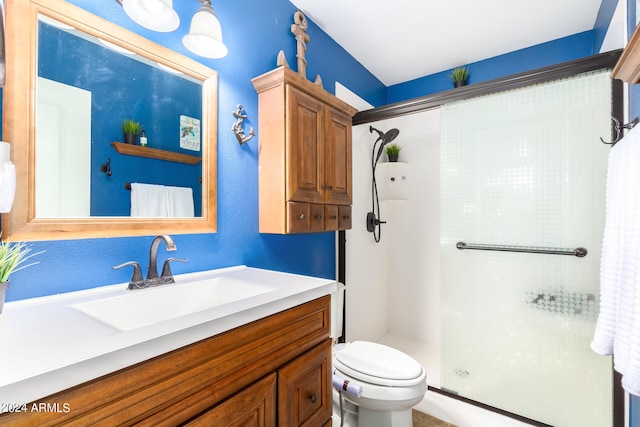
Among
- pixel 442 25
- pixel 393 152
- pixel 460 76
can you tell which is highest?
pixel 442 25

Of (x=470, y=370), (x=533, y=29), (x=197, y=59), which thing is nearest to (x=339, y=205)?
(x=197, y=59)

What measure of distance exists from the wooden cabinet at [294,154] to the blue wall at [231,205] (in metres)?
0.08

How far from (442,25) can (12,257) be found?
250cm

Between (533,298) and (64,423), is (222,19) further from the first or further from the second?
(533,298)

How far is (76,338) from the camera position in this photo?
0.60m

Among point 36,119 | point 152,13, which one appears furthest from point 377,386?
point 152,13

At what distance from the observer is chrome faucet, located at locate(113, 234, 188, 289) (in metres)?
1.03

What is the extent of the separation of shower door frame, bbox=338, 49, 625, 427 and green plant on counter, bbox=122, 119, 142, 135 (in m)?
1.47

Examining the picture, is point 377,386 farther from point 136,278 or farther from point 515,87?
point 515,87

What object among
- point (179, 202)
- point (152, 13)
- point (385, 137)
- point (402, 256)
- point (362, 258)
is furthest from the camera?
point (402, 256)

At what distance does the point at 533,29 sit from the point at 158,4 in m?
2.40

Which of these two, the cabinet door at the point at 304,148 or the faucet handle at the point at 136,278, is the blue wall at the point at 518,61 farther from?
the faucet handle at the point at 136,278

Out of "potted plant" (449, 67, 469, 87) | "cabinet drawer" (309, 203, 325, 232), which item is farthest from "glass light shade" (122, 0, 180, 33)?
"potted plant" (449, 67, 469, 87)

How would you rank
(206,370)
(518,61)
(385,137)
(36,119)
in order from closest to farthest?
(206,370) < (36,119) < (518,61) < (385,137)
